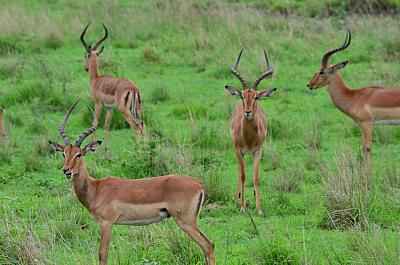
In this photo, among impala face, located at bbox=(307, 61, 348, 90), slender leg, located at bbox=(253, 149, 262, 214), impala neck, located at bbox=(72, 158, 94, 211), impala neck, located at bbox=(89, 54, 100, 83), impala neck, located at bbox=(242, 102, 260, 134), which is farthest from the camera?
impala neck, located at bbox=(89, 54, 100, 83)

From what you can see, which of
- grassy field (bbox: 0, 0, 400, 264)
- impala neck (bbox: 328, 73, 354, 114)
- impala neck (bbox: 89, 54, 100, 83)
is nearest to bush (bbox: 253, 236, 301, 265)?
grassy field (bbox: 0, 0, 400, 264)

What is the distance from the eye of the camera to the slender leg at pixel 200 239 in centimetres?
527

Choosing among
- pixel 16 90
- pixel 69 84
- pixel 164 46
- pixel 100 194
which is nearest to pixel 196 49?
pixel 164 46

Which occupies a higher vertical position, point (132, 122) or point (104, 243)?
point (104, 243)

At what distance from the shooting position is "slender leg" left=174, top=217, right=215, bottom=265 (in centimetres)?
527

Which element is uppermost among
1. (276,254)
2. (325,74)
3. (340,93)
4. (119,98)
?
(325,74)

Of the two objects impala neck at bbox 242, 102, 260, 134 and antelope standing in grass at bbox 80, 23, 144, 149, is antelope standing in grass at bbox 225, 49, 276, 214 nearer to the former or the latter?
impala neck at bbox 242, 102, 260, 134

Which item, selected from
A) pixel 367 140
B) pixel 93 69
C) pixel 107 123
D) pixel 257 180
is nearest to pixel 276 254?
pixel 257 180

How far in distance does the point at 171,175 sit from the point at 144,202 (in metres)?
0.27

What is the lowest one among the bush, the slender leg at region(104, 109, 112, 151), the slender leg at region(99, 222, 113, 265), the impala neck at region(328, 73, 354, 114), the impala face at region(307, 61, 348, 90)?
the slender leg at region(104, 109, 112, 151)

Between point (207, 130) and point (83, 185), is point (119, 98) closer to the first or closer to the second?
point (207, 130)

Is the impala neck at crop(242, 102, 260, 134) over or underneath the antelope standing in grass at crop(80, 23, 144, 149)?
over

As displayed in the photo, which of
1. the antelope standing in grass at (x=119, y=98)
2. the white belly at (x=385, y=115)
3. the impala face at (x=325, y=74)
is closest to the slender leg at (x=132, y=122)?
the antelope standing in grass at (x=119, y=98)

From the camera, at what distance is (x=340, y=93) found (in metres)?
9.13
